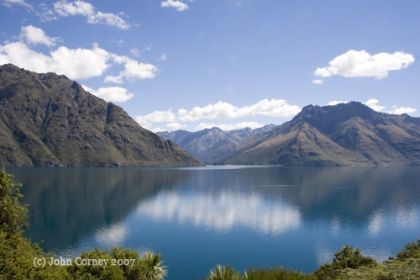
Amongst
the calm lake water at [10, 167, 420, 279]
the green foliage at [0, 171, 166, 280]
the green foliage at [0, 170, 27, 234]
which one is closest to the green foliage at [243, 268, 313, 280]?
the green foliage at [0, 171, 166, 280]

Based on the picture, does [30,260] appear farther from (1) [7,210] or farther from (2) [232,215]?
(2) [232,215]

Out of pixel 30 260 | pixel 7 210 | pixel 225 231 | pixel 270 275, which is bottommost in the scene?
pixel 225 231

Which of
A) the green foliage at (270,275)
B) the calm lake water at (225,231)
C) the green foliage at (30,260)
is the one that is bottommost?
the calm lake water at (225,231)

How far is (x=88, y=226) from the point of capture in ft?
Answer: 473

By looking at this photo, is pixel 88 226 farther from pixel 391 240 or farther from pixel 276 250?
pixel 391 240

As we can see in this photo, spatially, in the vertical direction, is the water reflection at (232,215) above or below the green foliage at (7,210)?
below

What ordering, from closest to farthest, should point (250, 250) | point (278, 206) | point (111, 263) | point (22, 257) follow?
point (22, 257), point (111, 263), point (250, 250), point (278, 206)

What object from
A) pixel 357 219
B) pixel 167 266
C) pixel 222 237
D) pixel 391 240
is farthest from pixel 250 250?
pixel 357 219

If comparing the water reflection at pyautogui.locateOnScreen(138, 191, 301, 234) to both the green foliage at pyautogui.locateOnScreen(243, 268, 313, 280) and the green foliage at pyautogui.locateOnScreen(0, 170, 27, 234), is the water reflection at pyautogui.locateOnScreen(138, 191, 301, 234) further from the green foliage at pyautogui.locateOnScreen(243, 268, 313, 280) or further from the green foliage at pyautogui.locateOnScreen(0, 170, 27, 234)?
the green foliage at pyautogui.locateOnScreen(243, 268, 313, 280)

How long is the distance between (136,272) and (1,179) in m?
21.9

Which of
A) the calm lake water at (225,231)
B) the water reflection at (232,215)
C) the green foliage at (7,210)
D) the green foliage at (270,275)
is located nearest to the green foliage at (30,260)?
the green foliage at (7,210)

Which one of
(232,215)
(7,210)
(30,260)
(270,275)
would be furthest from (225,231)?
(270,275)

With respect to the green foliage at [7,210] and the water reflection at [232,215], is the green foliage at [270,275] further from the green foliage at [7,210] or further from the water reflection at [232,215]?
the water reflection at [232,215]

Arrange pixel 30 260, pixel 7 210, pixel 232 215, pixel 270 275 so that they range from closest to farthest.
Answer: pixel 270 275, pixel 30 260, pixel 7 210, pixel 232 215
